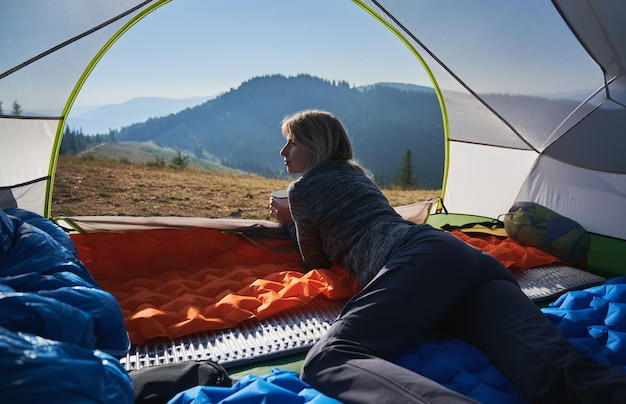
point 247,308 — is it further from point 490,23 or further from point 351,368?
point 490,23

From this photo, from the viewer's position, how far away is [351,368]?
1354mm

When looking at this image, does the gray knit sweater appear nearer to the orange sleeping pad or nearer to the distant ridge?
the orange sleeping pad

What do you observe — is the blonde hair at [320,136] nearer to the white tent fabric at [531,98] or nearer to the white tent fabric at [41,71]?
the white tent fabric at [531,98]

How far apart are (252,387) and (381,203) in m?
0.93

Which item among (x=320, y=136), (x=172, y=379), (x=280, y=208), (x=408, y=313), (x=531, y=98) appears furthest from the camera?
(x=531, y=98)

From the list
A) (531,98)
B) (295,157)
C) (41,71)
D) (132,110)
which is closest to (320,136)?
(295,157)

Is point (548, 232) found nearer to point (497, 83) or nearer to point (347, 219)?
point (497, 83)

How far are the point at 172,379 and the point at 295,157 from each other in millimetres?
1138

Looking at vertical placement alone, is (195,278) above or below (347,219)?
below

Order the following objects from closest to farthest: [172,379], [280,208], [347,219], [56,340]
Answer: [56,340], [172,379], [347,219], [280,208]

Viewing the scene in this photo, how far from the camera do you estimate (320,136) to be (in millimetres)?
2242

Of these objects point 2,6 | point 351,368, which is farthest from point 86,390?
point 2,6

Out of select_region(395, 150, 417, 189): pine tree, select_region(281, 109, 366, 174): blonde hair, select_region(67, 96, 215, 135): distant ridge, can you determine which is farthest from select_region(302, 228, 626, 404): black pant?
select_region(67, 96, 215, 135): distant ridge

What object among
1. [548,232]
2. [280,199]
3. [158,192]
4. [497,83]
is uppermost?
[497,83]
